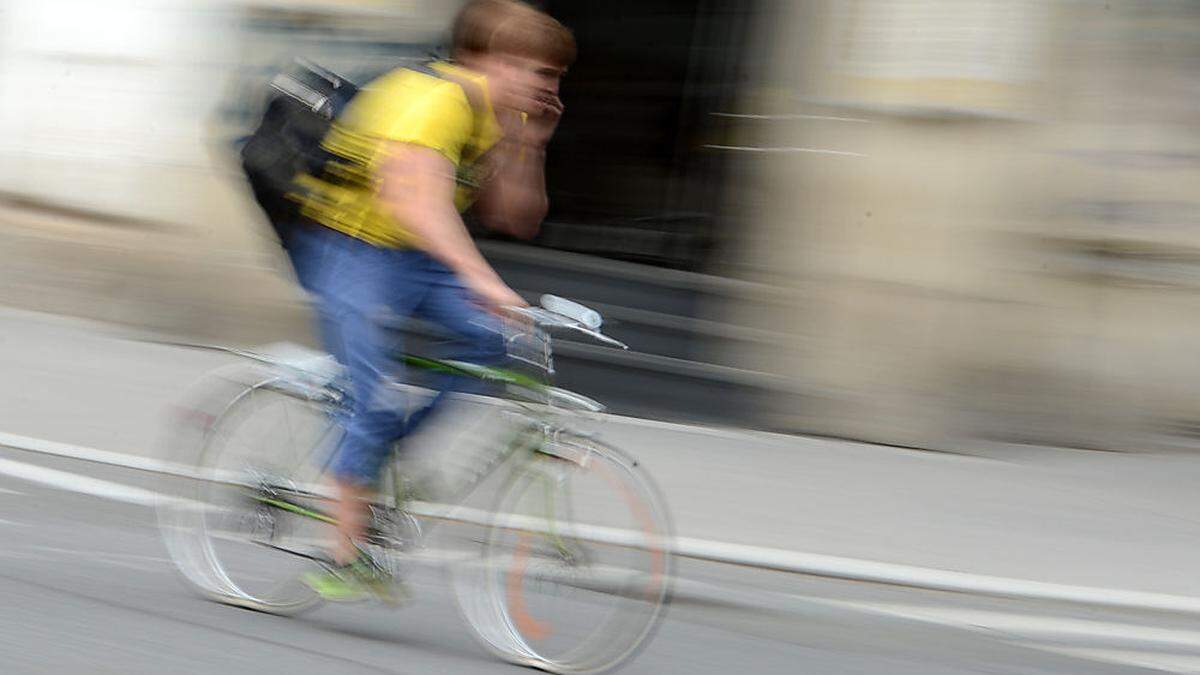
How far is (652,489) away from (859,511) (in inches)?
130

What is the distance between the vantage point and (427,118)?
484 cm

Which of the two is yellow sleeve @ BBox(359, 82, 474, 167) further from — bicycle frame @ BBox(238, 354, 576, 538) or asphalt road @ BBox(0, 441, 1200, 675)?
asphalt road @ BBox(0, 441, 1200, 675)

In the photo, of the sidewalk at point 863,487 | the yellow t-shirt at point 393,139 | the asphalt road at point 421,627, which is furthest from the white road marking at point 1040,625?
the yellow t-shirt at point 393,139

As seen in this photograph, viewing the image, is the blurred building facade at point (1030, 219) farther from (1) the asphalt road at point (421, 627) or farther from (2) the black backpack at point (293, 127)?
(2) the black backpack at point (293, 127)

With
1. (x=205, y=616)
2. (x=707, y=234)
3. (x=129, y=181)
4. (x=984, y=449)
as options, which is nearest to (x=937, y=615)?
(x=205, y=616)

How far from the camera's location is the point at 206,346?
37.1 ft

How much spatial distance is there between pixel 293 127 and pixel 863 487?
429 centimetres

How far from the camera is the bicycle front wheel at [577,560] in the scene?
4945 millimetres

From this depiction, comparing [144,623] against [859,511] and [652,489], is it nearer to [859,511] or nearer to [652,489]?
[652,489]

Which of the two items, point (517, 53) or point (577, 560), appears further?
point (577, 560)

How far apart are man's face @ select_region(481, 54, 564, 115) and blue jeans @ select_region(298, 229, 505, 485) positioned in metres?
0.49

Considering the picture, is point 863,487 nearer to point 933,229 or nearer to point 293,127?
point 933,229

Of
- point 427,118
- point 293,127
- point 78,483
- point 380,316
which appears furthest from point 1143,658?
point 78,483

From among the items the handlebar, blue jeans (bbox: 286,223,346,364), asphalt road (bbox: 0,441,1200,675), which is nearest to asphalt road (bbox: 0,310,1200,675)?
asphalt road (bbox: 0,441,1200,675)
